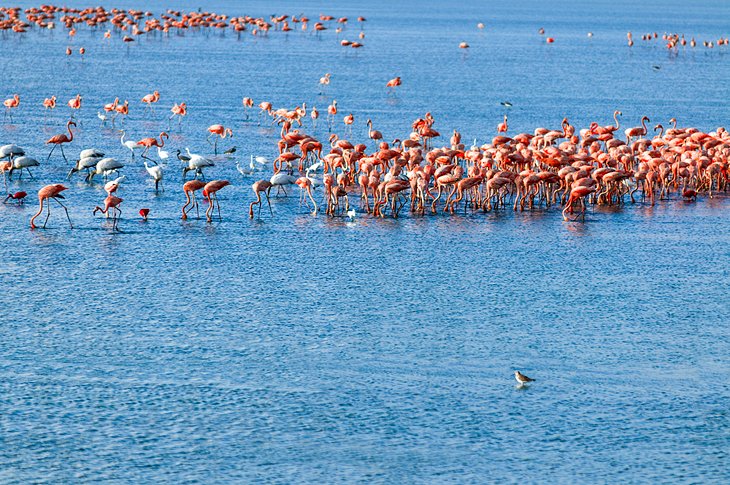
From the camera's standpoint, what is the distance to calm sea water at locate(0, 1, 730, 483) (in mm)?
12250

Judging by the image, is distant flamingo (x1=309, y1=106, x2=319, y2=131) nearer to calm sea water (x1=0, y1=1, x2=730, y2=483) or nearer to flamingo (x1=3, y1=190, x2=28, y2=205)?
calm sea water (x1=0, y1=1, x2=730, y2=483)

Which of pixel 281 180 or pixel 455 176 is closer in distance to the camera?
pixel 455 176

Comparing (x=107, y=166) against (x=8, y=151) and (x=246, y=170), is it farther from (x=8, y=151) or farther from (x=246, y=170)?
(x=246, y=170)

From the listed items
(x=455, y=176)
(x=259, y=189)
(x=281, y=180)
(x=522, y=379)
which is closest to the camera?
(x=522, y=379)

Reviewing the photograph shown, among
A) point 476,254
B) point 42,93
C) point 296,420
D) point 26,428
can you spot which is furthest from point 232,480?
point 42,93

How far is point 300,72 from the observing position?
169 feet

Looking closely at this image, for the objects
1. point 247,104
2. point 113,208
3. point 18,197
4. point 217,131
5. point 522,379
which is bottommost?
point 522,379

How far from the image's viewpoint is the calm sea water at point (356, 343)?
12.2 meters

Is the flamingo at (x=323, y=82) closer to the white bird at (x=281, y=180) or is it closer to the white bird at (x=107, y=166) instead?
the white bird at (x=107, y=166)

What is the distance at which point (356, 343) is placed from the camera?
1545 centimetres

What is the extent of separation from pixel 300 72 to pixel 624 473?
135 feet

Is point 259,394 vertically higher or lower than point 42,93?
lower

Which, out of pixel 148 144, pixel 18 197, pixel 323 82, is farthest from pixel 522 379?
pixel 323 82

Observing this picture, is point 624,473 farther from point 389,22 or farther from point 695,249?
point 389,22
